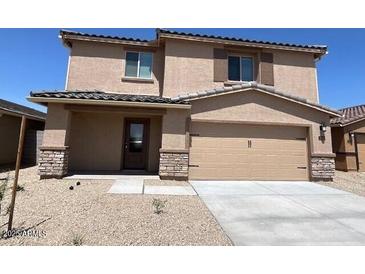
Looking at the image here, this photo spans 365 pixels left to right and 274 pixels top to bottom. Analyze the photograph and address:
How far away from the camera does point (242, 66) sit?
38.5ft

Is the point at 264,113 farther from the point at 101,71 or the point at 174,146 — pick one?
the point at 101,71

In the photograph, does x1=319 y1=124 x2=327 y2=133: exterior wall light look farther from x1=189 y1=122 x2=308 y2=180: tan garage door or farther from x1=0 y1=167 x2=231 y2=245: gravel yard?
x1=0 y1=167 x2=231 y2=245: gravel yard

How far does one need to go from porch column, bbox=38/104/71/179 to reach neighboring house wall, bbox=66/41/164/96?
9.60ft

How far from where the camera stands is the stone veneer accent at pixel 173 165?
8.73 metres

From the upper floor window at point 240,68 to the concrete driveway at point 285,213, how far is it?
232 inches

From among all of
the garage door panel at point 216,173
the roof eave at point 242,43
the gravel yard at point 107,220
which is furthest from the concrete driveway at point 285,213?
the roof eave at point 242,43

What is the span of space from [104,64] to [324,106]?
411 inches

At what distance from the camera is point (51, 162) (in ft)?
27.1

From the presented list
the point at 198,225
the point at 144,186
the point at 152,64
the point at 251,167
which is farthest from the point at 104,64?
the point at 198,225

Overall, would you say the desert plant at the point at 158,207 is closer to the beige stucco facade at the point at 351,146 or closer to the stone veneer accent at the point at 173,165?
the stone veneer accent at the point at 173,165

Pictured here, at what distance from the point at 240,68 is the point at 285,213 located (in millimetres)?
8480

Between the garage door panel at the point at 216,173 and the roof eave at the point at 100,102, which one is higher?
Answer: the roof eave at the point at 100,102

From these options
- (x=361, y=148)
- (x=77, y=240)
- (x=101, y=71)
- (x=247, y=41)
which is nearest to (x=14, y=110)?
(x=101, y=71)
